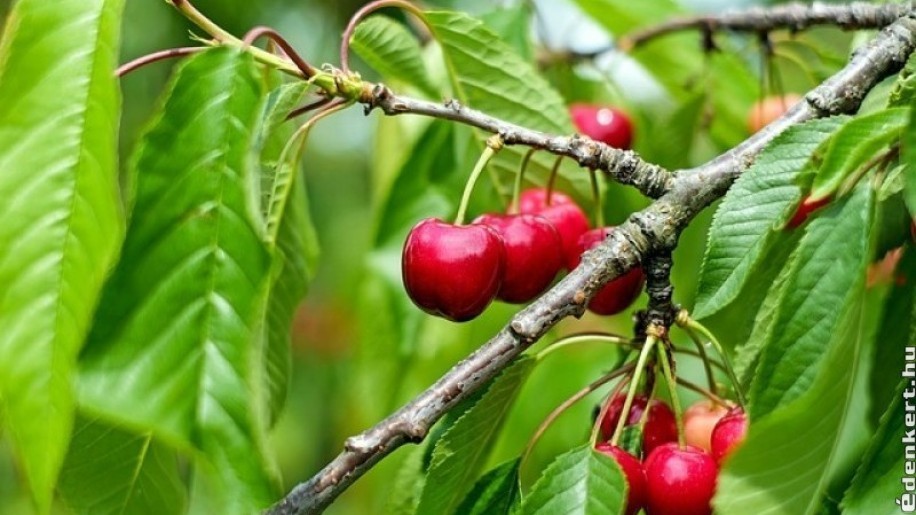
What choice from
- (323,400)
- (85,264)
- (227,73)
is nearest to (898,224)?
(227,73)

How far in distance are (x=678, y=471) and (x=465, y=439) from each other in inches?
7.3

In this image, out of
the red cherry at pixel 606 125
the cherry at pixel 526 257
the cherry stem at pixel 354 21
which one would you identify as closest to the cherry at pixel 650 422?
the cherry at pixel 526 257

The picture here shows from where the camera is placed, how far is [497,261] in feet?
3.96

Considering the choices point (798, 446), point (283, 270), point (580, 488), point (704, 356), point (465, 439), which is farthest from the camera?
point (283, 270)

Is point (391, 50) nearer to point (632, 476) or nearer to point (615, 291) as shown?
point (615, 291)

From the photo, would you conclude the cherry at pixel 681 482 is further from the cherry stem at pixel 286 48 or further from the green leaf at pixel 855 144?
the cherry stem at pixel 286 48

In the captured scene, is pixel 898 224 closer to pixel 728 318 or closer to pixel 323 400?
pixel 728 318

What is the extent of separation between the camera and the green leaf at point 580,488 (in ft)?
3.26

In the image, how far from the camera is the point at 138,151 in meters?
1.01

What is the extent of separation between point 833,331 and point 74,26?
2.02 feet

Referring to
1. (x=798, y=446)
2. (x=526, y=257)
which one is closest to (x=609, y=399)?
(x=526, y=257)

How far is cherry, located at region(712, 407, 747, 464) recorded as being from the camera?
1.09 metres

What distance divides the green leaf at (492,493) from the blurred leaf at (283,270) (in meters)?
0.27

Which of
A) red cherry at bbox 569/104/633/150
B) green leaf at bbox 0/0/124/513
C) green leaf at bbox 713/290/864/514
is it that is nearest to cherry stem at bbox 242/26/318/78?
green leaf at bbox 0/0/124/513
